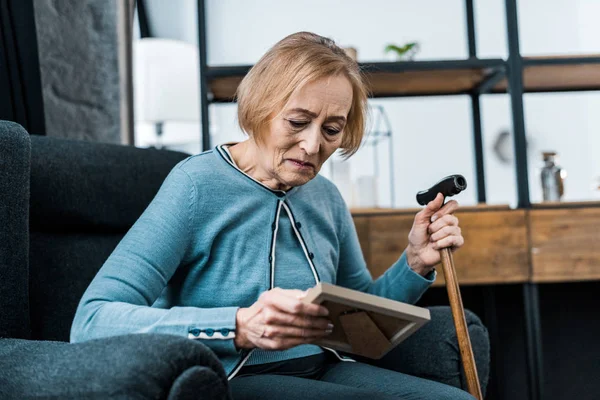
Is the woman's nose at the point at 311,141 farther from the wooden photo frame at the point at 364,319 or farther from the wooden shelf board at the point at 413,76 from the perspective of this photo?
the wooden shelf board at the point at 413,76

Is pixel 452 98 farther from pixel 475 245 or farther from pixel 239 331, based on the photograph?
pixel 239 331

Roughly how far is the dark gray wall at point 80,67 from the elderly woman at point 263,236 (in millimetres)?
1093

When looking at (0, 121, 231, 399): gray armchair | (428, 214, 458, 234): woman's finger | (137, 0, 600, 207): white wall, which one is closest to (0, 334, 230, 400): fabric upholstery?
(0, 121, 231, 399): gray armchair

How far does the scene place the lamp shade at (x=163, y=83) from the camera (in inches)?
105

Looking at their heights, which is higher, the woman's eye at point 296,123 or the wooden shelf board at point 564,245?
the woman's eye at point 296,123

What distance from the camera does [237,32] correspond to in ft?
11.0

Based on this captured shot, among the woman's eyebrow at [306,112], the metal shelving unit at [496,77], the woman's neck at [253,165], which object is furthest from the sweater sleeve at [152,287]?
the metal shelving unit at [496,77]

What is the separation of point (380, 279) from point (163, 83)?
145 centimetres

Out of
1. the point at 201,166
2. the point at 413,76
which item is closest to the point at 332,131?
the point at 201,166

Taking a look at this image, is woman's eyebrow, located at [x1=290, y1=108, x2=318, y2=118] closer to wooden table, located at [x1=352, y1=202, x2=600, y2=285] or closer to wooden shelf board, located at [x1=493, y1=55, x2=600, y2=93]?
wooden table, located at [x1=352, y1=202, x2=600, y2=285]

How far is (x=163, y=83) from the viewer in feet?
8.82

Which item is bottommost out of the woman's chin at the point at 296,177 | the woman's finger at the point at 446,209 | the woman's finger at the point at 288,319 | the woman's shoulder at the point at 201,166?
the woman's finger at the point at 288,319

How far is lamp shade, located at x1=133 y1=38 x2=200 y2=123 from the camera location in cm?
268

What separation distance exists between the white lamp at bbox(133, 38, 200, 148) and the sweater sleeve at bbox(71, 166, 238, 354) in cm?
144
